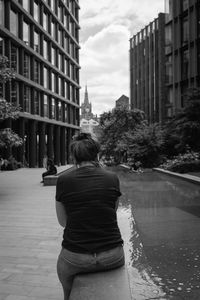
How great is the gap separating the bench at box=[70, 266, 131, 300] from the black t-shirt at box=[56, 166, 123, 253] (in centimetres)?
18

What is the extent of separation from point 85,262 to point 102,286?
0.60 feet

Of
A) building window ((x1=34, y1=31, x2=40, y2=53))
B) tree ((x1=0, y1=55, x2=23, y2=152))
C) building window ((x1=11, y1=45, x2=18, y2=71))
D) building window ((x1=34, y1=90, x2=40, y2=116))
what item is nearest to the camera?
tree ((x1=0, y1=55, x2=23, y2=152))

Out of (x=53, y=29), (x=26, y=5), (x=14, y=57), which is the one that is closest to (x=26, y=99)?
(x=14, y=57)

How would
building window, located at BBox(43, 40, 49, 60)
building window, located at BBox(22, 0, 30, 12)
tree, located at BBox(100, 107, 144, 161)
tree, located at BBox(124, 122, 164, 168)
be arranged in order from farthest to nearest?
building window, located at BBox(43, 40, 49, 60) → tree, located at BBox(100, 107, 144, 161) → building window, located at BBox(22, 0, 30, 12) → tree, located at BBox(124, 122, 164, 168)

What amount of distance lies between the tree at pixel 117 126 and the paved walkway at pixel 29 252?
33287 millimetres

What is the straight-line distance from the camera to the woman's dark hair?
285 cm

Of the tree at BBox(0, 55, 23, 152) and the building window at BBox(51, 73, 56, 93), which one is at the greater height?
the building window at BBox(51, 73, 56, 93)

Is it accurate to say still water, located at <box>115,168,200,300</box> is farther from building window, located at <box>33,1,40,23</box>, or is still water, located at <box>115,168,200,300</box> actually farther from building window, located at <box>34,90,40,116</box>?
building window, located at <box>33,1,40,23</box>

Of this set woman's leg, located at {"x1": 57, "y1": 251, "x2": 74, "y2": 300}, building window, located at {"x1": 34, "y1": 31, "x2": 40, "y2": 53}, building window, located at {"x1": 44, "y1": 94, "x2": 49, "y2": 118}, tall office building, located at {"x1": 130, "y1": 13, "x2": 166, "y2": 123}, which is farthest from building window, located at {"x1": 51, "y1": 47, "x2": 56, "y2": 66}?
woman's leg, located at {"x1": 57, "y1": 251, "x2": 74, "y2": 300}

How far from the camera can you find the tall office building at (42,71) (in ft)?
120

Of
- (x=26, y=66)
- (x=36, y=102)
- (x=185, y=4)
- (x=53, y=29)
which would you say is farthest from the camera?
(x=53, y=29)

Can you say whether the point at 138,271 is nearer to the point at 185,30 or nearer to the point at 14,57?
the point at 14,57

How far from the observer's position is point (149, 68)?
9444 centimetres

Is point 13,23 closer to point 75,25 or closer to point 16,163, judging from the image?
point 16,163
